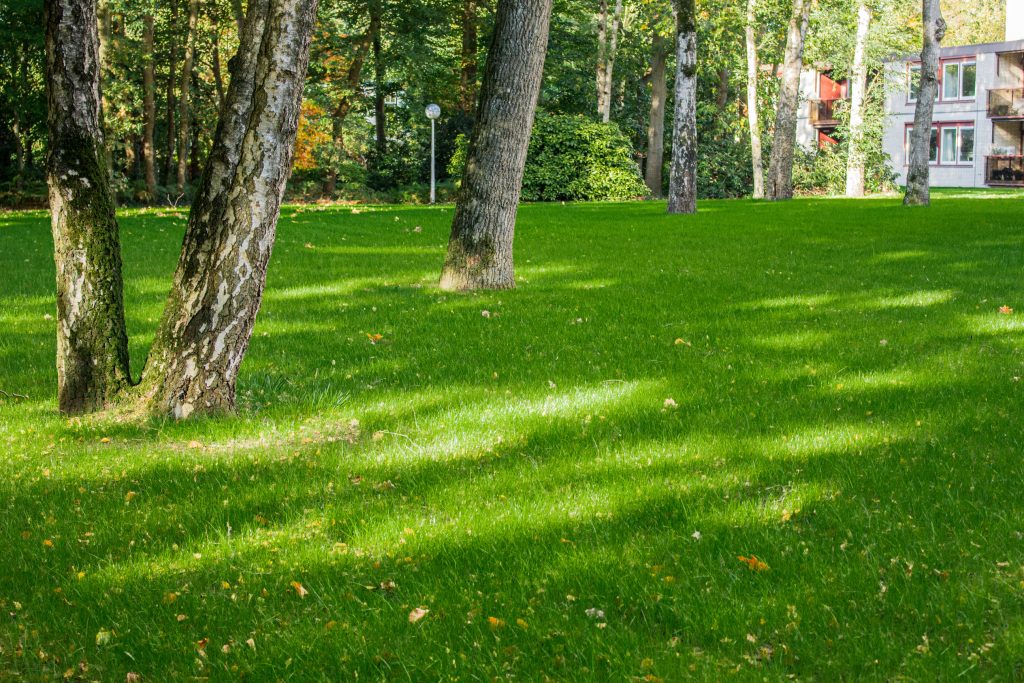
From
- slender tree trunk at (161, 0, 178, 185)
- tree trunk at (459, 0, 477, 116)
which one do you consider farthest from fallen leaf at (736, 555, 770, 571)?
tree trunk at (459, 0, 477, 116)

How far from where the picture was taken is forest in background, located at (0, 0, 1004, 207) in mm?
31062

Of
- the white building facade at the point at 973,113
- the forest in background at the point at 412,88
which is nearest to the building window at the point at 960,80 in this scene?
the white building facade at the point at 973,113

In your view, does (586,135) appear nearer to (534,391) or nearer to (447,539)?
(534,391)

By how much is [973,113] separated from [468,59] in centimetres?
2478

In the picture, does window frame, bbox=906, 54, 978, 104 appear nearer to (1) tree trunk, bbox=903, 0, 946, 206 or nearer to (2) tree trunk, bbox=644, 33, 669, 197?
(2) tree trunk, bbox=644, 33, 669, 197

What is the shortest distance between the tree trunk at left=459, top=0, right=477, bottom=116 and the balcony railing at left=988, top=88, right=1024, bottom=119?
2380cm

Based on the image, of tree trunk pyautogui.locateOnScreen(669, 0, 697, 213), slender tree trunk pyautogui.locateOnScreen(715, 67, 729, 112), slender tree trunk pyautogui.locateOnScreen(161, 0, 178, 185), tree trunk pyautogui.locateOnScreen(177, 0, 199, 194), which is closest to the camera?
tree trunk pyautogui.locateOnScreen(669, 0, 697, 213)

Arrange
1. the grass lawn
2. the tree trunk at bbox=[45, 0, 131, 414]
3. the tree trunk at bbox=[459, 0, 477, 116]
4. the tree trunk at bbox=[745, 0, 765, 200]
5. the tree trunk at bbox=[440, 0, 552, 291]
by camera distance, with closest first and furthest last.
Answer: the grass lawn < the tree trunk at bbox=[45, 0, 131, 414] < the tree trunk at bbox=[440, 0, 552, 291] < the tree trunk at bbox=[745, 0, 765, 200] < the tree trunk at bbox=[459, 0, 477, 116]

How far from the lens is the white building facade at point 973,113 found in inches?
1773

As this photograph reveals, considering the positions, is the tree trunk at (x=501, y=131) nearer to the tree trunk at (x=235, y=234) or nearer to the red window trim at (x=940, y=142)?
the tree trunk at (x=235, y=234)

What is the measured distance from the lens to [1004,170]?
45.1 meters

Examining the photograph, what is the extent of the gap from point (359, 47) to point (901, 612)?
114ft

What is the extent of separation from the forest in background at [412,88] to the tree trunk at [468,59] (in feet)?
0.18

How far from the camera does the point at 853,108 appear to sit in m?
37.9
